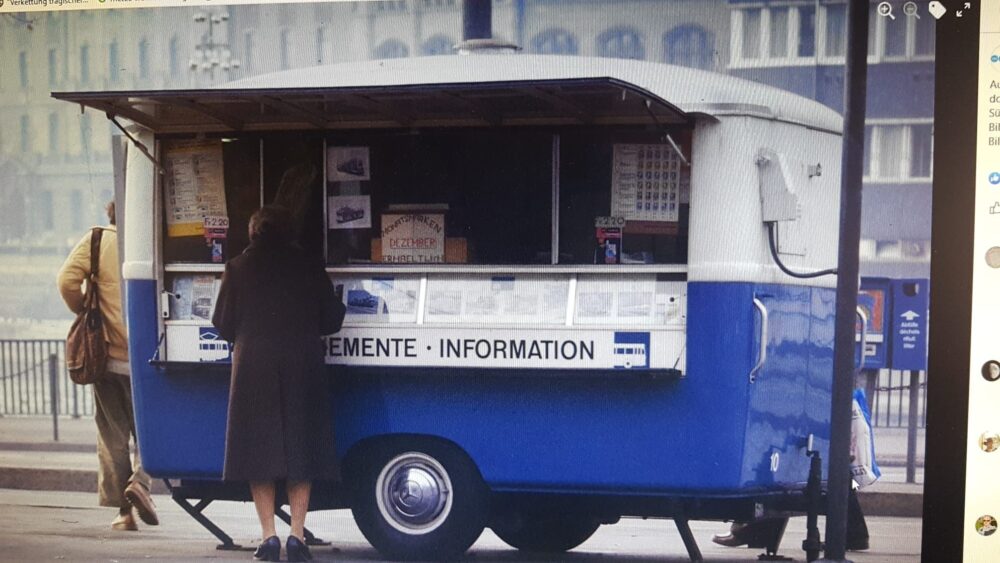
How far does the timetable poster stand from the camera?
20.3 feet

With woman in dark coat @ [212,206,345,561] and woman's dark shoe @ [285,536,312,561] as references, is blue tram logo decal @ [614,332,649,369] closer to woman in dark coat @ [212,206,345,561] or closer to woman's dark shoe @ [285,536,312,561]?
woman in dark coat @ [212,206,345,561]

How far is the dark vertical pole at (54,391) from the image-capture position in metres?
6.51

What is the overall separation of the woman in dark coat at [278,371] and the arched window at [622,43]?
3.87 feet

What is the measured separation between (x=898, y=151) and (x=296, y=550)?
228 cm

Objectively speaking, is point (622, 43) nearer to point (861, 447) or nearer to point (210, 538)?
point (861, 447)

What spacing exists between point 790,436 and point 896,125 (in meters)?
1.08

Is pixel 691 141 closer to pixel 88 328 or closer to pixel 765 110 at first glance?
pixel 765 110

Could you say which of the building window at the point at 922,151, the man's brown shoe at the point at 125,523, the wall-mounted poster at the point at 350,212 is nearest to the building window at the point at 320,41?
the wall-mounted poster at the point at 350,212

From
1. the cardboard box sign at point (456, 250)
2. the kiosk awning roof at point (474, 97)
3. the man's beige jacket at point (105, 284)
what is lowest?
the man's beige jacket at point (105, 284)

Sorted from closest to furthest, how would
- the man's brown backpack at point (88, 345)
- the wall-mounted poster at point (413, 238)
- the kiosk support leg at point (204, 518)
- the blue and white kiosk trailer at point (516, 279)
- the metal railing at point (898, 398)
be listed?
the metal railing at point (898, 398) < the blue and white kiosk trailer at point (516, 279) < the wall-mounted poster at point (413, 238) < the kiosk support leg at point (204, 518) < the man's brown backpack at point (88, 345)

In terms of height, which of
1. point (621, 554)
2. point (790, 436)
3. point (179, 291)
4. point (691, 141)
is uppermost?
point (691, 141)

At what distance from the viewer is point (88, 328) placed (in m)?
6.73

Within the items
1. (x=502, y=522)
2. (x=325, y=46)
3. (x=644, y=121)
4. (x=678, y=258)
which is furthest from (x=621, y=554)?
(x=325, y=46)

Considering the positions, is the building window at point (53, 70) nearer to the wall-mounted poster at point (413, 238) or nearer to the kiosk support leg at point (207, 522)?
the wall-mounted poster at point (413, 238)
